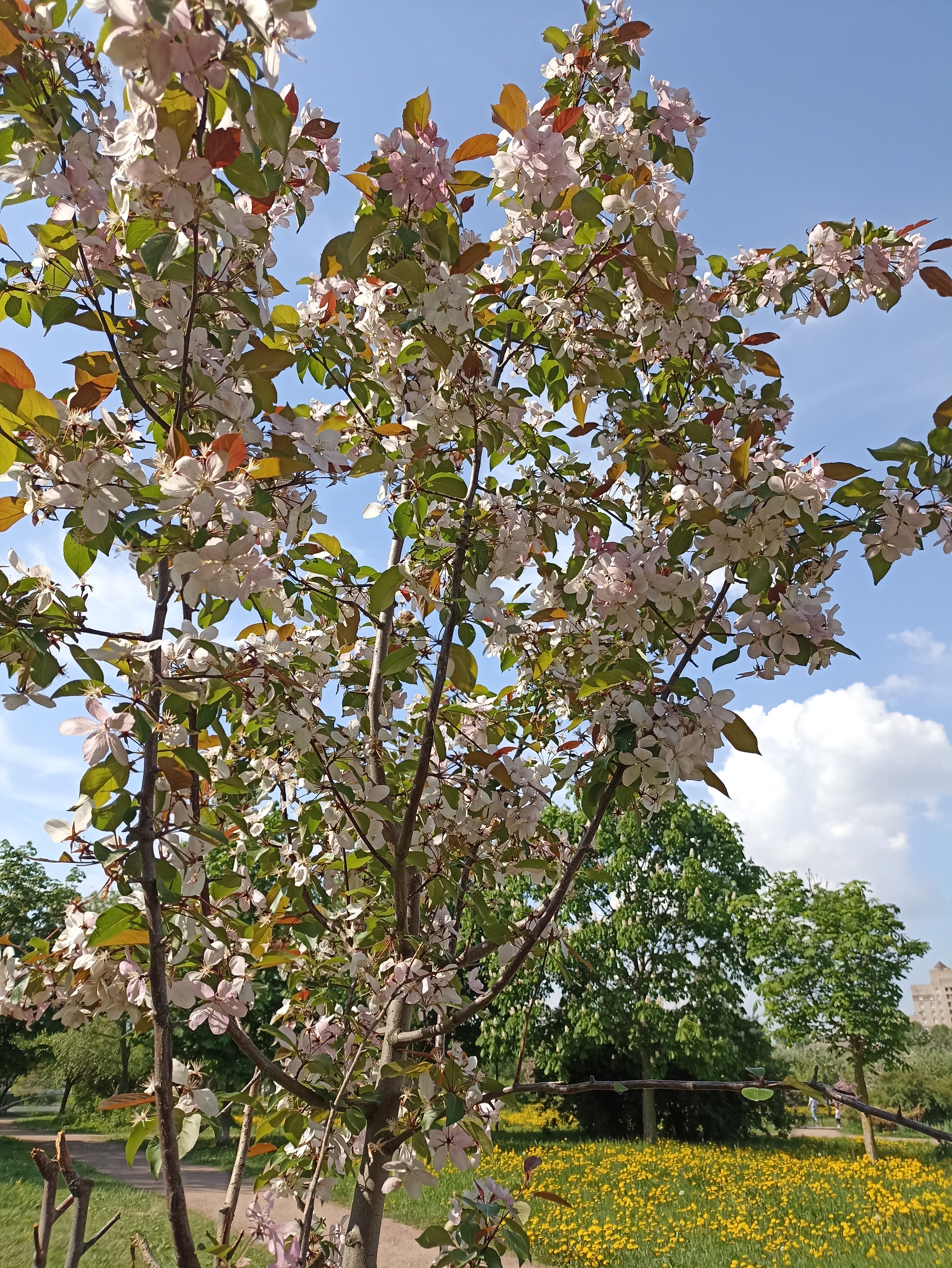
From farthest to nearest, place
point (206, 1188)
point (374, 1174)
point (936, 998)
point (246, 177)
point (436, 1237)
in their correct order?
1. point (936, 998)
2. point (206, 1188)
3. point (374, 1174)
4. point (436, 1237)
5. point (246, 177)

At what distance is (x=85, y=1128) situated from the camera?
19531mm

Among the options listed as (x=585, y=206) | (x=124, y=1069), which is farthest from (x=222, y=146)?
(x=124, y=1069)

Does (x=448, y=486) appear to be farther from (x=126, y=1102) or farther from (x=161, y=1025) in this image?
(x=126, y=1102)

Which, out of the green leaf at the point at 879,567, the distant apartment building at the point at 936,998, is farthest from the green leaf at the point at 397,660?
the distant apartment building at the point at 936,998

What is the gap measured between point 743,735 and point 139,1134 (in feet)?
4.27

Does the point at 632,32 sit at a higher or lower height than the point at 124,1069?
higher

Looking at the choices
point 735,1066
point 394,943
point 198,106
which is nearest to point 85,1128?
point 735,1066

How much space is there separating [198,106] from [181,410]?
0.38 metres

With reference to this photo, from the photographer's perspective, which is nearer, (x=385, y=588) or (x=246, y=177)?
(x=246, y=177)

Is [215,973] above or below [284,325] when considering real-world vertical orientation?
below

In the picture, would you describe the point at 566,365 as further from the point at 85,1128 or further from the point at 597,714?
the point at 85,1128

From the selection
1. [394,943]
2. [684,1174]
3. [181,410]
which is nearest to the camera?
[181,410]

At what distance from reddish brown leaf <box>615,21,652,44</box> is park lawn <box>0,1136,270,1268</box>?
610 cm

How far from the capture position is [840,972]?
15.3 m
